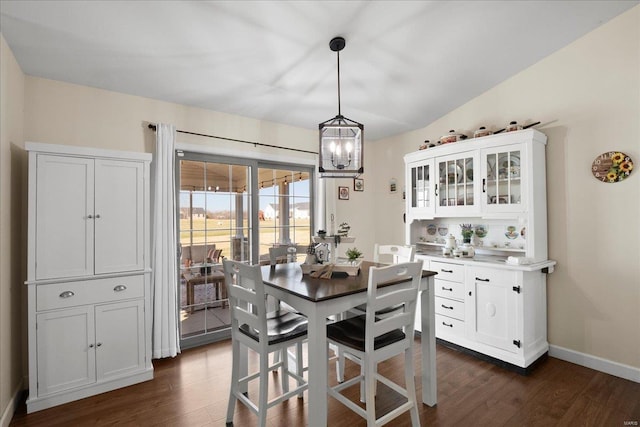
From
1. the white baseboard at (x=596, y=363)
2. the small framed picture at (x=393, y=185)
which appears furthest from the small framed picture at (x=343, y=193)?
the white baseboard at (x=596, y=363)

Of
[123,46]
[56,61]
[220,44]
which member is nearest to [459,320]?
[220,44]

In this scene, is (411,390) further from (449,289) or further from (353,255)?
(449,289)

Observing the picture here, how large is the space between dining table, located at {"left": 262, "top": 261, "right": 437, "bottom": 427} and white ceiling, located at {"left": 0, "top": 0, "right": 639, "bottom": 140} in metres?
1.78

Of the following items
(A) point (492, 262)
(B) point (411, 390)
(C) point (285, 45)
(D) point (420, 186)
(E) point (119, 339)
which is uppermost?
(C) point (285, 45)

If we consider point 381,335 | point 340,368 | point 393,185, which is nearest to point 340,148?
point 381,335

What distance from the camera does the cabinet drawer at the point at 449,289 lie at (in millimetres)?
3032

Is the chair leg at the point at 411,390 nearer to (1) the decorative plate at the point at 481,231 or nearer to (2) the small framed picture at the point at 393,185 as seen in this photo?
(1) the decorative plate at the point at 481,231

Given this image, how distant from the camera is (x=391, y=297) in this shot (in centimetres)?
173

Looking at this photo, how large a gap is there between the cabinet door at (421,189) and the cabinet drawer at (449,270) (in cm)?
59

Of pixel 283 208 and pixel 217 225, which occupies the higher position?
pixel 283 208

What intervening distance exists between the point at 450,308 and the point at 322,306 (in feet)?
6.76

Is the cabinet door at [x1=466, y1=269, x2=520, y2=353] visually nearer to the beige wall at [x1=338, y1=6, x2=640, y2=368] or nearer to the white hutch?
the white hutch

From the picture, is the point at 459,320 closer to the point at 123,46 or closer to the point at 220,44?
the point at 220,44

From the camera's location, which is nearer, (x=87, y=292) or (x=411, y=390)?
(x=411, y=390)
